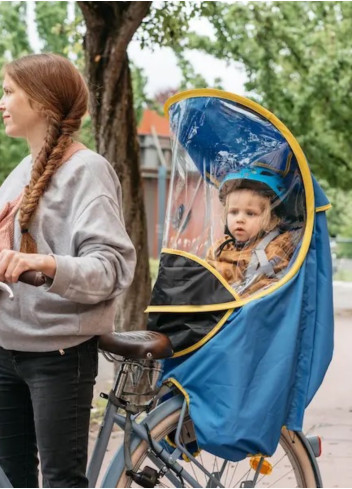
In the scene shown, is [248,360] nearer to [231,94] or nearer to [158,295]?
[158,295]

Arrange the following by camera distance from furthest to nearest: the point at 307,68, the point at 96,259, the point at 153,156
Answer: the point at 153,156
the point at 307,68
the point at 96,259

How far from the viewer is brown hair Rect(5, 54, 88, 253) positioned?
2658 millimetres

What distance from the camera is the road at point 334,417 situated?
5422 mm

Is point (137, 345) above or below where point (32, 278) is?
below

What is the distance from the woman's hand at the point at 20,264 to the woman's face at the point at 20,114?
45 centimetres


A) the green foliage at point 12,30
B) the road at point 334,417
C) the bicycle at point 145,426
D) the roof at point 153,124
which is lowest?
the road at point 334,417

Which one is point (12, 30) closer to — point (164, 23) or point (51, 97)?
point (164, 23)

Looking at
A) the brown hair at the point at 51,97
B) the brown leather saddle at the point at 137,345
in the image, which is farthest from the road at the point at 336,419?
the brown hair at the point at 51,97

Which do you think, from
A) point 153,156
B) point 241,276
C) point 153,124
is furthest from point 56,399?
point 153,124

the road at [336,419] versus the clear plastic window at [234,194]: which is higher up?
the clear plastic window at [234,194]

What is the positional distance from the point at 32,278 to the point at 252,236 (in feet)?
3.04

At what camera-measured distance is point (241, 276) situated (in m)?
3.09

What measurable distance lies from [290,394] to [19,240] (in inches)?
38.0

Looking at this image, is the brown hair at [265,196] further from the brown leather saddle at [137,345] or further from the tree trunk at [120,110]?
the tree trunk at [120,110]
